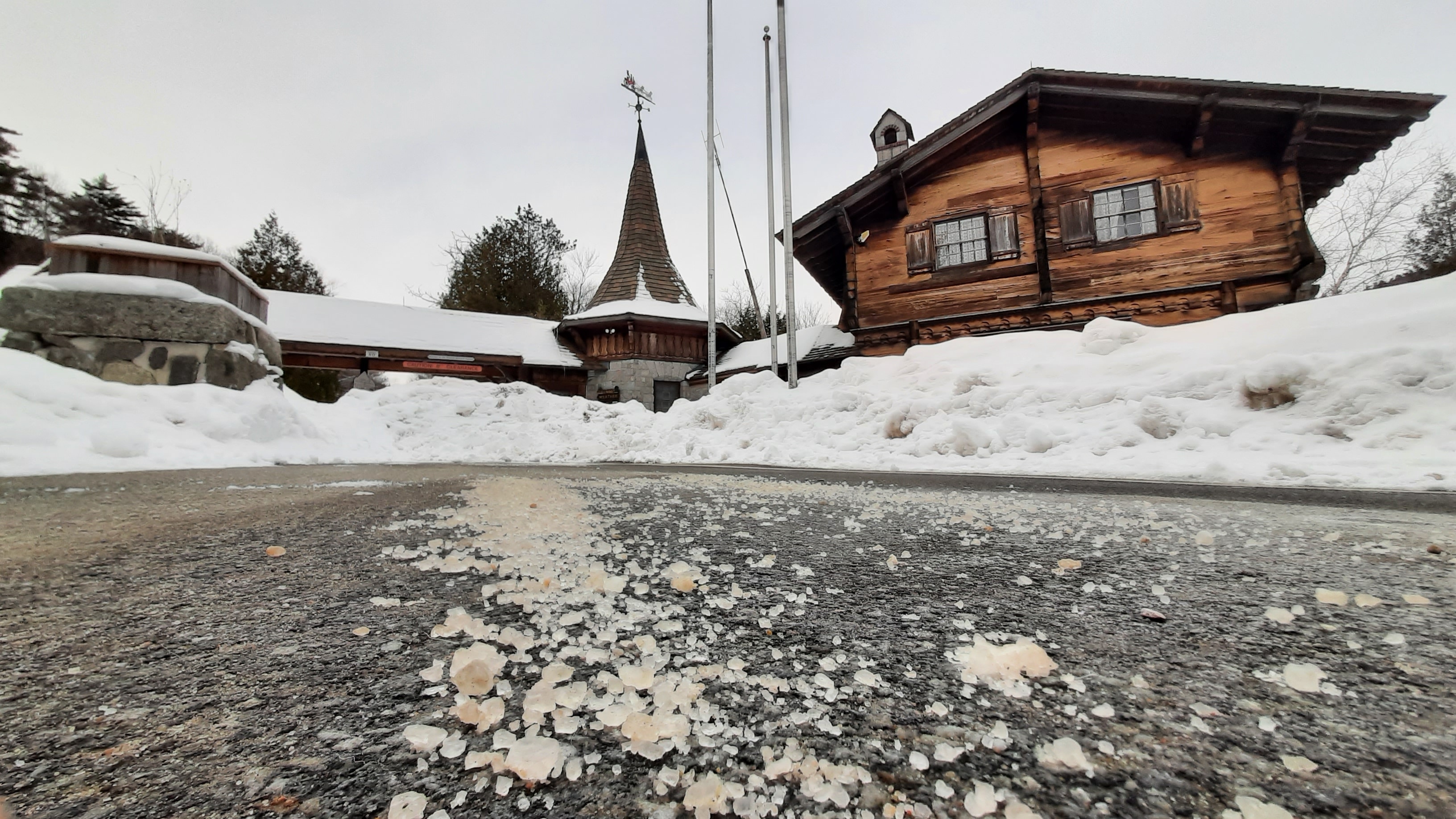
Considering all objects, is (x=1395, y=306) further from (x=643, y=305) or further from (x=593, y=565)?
(x=643, y=305)

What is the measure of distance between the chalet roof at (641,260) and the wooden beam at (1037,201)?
377 inches

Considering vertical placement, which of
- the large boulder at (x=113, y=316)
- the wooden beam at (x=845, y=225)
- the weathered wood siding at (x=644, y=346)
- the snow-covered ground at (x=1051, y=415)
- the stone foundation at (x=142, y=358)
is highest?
the wooden beam at (x=845, y=225)

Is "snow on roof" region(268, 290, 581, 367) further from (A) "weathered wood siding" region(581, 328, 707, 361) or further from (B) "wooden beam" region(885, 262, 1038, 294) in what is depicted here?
(B) "wooden beam" region(885, 262, 1038, 294)

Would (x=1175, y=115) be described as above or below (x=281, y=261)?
below

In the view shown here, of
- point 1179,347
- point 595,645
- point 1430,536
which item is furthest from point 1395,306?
point 595,645

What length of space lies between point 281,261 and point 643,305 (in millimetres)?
19630

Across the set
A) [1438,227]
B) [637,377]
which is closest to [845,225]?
[637,377]

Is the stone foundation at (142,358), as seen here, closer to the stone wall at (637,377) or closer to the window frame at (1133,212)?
the stone wall at (637,377)

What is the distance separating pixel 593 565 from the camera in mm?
1363

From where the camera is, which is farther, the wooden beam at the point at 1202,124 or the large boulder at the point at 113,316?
the wooden beam at the point at 1202,124

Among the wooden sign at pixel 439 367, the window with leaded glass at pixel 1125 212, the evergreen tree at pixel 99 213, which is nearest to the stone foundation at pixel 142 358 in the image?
the wooden sign at pixel 439 367

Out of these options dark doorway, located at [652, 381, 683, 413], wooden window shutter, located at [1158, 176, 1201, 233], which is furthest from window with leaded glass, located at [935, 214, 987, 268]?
dark doorway, located at [652, 381, 683, 413]

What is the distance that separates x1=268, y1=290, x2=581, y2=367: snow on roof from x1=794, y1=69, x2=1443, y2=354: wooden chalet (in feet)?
31.0

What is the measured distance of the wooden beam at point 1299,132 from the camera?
7566 mm
